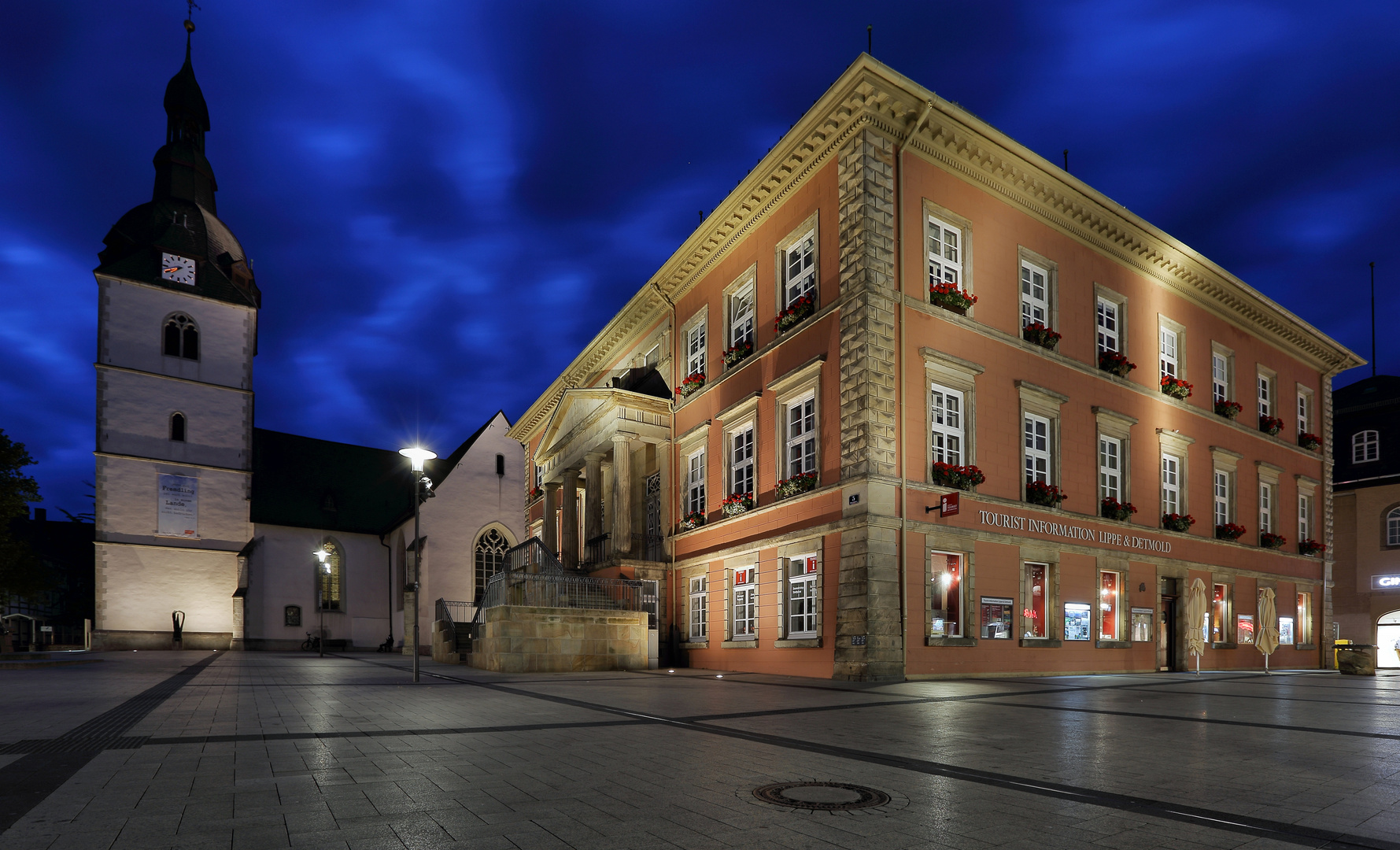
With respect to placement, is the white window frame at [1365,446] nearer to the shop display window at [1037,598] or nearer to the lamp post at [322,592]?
the shop display window at [1037,598]

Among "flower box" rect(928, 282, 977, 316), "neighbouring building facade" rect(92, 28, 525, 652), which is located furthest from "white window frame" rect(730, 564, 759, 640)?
"neighbouring building facade" rect(92, 28, 525, 652)

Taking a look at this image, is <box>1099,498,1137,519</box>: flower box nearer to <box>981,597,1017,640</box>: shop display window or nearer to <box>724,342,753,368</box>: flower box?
<box>981,597,1017,640</box>: shop display window

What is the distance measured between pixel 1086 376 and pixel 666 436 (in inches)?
493

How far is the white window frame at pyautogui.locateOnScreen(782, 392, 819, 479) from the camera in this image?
70.0 feet

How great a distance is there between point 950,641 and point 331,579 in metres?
42.1

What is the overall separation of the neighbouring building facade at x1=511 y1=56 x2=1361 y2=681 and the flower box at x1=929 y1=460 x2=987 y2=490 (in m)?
0.06

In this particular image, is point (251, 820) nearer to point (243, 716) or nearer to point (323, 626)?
point (243, 716)

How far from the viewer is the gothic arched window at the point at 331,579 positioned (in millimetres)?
50656

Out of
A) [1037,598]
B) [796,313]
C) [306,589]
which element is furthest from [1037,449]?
[306,589]

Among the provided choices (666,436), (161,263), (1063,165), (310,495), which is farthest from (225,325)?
(1063,165)

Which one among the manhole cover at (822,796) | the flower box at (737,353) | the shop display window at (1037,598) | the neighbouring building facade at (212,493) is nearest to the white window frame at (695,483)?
the flower box at (737,353)

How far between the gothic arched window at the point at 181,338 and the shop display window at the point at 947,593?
45.5 metres

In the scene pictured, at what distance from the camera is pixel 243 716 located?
37.4 feet

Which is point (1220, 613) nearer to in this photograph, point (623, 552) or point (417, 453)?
point (623, 552)
